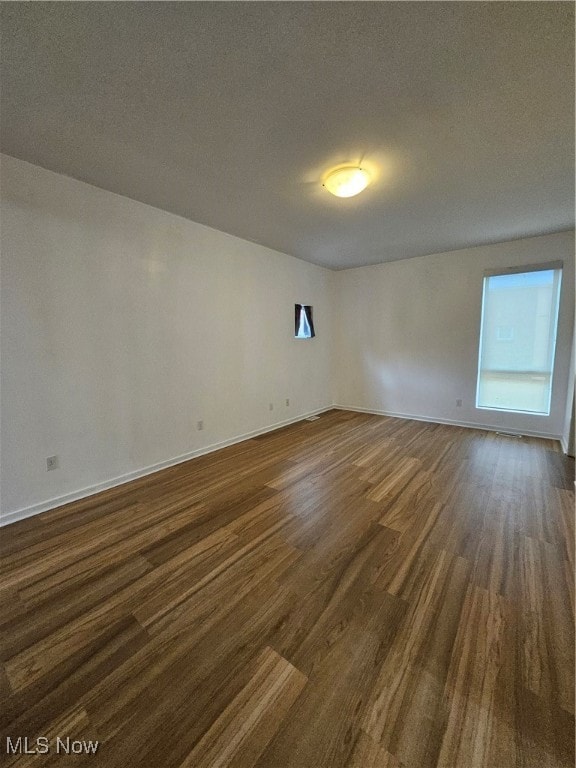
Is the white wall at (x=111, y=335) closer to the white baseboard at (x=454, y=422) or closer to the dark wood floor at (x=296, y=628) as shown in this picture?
the dark wood floor at (x=296, y=628)

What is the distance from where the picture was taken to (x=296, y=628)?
1.35 meters

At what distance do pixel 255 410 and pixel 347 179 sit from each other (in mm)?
2953

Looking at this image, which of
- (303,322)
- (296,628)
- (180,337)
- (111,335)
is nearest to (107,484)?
(111,335)

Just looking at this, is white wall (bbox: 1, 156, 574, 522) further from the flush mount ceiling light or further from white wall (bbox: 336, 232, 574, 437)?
the flush mount ceiling light

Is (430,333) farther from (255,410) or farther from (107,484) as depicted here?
(107,484)

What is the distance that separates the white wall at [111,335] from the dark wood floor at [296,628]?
490 millimetres

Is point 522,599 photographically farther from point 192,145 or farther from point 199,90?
point 192,145

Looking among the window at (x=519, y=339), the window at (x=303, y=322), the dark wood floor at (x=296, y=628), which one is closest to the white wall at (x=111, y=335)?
the dark wood floor at (x=296, y=628)

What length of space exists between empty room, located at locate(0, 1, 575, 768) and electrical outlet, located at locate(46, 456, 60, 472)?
0.04 m

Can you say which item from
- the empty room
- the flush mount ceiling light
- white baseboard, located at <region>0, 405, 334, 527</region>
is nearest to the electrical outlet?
the empty room

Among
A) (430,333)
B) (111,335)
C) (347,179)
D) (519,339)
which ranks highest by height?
(347,179)

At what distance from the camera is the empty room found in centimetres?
108

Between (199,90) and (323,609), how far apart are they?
9.03 ft

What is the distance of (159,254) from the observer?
9.77 feet
